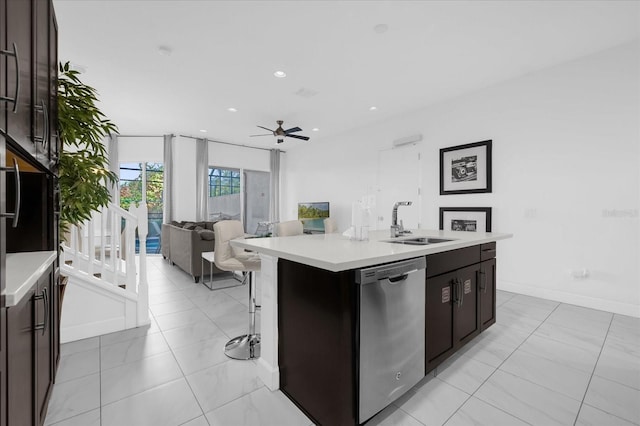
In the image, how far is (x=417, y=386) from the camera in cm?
174

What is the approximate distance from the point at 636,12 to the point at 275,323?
13.4 feet

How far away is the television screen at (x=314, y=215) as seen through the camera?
6.77 metres

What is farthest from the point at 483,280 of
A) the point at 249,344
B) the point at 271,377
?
the point at 249,344

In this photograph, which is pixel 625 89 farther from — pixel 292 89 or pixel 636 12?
pixel 292 89

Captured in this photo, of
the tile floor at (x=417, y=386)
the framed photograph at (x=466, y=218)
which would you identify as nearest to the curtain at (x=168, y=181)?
the tile floor at (x=417, y=386)

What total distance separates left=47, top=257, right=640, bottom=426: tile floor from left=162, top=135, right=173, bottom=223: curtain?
4.45 meters

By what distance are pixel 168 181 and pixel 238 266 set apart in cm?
544

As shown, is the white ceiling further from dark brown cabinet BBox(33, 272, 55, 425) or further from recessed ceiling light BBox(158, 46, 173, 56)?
dark brown cabinet BBox(33, 272, 55, 425)

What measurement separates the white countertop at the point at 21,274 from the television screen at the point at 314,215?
220 inches

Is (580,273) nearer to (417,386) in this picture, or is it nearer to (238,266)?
(417,386)

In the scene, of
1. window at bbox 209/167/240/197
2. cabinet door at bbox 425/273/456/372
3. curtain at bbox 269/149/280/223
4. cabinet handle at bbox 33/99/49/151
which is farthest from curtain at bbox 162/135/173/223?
cabinet door at bbox 425/273/456/372

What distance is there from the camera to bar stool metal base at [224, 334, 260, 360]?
2.10 metres

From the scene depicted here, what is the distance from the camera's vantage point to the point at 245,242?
1.77 meters

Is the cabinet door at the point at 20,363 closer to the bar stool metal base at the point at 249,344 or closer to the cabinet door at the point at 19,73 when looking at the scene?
the cabinet door at the point at 19,73
